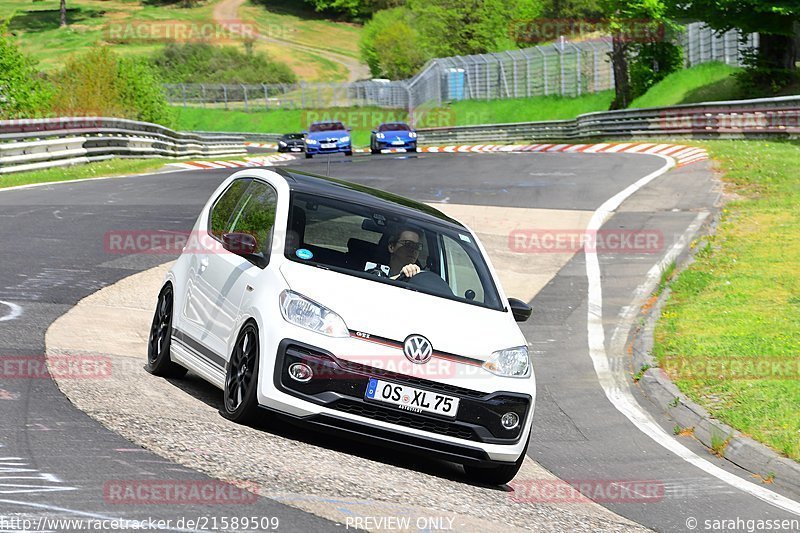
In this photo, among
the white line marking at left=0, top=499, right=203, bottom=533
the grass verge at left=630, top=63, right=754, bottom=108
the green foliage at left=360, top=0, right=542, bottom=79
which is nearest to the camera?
the white line marking at left=0, top=499, right=203, bottom=533

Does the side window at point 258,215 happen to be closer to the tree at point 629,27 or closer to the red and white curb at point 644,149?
the red and white curb at point 644,149

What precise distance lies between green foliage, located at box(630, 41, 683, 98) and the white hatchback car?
49510 millimetres

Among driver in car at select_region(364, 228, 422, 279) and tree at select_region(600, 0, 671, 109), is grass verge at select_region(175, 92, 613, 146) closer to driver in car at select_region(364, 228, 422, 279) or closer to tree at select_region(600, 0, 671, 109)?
tree at select_region(600, 0, 671, 109)

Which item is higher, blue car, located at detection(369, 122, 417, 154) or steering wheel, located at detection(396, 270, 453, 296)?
steering wheel, located at detection(396, 270, 453, 296)

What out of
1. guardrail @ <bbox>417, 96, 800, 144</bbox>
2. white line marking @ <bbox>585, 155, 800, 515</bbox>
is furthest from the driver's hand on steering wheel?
guardrail @ <bbox>417, 96, 800, 144</bbox>

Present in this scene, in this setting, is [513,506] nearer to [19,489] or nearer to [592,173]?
[19,489]

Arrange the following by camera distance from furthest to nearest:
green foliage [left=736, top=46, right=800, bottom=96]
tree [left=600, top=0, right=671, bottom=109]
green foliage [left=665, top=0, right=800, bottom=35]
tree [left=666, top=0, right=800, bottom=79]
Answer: tree [left=600, top=0, right=671, bottom=109]
green foliage [left=736, top=46, right=800, bottom=96]
tree [left=666, top=0, right=800, bottom=79]
green foliage [left=665, top=0, right=800, bottom=35]

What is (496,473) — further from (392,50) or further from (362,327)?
(392,50)

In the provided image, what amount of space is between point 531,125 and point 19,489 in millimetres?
50642

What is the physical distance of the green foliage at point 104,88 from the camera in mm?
41094

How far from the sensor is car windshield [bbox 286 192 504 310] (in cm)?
793

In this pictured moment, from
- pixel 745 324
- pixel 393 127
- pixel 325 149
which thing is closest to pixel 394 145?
pixel 393 127

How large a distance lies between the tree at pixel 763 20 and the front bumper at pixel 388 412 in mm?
36015

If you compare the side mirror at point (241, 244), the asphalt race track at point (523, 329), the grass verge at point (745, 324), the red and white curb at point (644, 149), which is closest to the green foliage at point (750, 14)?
the red and white curb at point (644, 149)
